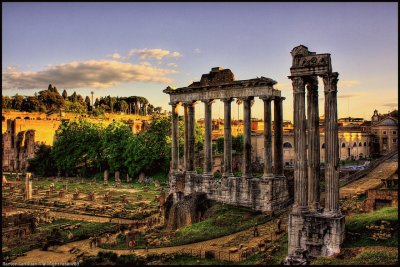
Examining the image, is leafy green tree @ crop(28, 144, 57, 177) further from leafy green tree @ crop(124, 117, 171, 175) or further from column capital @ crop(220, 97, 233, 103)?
column capital @ crop(220, 97, 233, 103)

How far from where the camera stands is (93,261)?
1784cm

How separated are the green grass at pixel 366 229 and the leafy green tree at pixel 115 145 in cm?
4104

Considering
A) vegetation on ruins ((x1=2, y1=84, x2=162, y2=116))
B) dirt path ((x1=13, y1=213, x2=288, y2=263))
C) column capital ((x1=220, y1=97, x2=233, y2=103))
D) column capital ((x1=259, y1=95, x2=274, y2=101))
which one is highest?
vegetation on ruins ((x1=2, y1=84, x2=162, y2=116))

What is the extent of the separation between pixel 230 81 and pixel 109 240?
42.1 ft

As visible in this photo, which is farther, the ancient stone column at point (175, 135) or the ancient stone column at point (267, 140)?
the ancient stone column at point (175, 135)

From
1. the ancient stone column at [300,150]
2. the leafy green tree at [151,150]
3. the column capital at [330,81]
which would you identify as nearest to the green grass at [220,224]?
the ancient stone column at [300,150]

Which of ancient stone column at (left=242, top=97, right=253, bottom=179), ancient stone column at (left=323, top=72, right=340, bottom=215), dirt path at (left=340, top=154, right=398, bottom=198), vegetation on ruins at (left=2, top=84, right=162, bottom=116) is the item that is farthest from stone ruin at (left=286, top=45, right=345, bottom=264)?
vegetation on ruins at (left=2, top=84, right=162, bottom=116)

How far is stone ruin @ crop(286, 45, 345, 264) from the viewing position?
1625cm

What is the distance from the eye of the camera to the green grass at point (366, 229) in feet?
52.1

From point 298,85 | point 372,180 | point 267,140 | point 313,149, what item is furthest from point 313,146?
point 372,180

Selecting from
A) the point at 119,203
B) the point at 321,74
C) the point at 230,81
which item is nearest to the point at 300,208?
the point at 321,74

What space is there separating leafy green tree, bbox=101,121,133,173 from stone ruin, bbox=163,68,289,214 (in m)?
26.1

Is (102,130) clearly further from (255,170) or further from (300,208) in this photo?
(300,208)

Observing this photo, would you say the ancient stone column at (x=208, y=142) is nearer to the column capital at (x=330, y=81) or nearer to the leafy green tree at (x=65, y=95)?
the column capital at (x=330, y=81)
